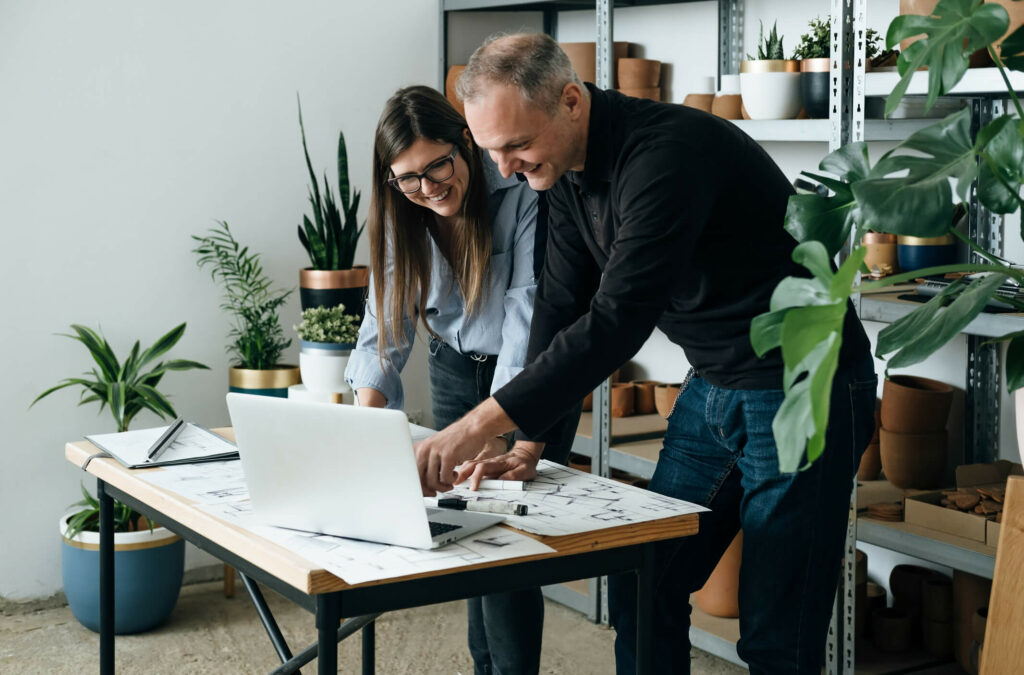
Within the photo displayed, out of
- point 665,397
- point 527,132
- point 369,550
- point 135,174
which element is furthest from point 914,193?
point 135,174

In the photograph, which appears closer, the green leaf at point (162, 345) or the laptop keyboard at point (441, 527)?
the laptop keyboard at point (441, 527)

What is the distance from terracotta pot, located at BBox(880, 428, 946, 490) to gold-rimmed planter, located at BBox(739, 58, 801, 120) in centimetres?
84

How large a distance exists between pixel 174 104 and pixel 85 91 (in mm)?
272

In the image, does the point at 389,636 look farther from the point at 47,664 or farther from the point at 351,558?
the point at 351,558

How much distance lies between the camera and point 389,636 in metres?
3.41

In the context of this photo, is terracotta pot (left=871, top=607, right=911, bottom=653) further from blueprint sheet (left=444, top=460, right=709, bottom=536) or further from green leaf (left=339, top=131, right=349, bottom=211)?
green leaf (left=339, top=131, right=349, bottom=211)

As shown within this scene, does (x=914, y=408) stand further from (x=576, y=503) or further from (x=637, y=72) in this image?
(x=637, y=72)

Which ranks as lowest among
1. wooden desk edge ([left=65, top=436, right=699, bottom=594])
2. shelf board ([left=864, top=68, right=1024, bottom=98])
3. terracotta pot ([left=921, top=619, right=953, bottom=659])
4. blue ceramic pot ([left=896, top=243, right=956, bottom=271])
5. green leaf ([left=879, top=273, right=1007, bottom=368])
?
terracotta pot ([left=921, top=619, right=953, bottom=659])

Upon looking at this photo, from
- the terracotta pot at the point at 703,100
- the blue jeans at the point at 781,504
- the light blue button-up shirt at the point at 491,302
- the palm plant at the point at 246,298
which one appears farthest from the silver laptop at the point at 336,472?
the palm plant at the point at 246,298

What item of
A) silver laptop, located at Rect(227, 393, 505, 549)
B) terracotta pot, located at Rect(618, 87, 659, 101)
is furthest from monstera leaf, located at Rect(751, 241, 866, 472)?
terracotta pot, located at Rect(618, 87, 659, 101)

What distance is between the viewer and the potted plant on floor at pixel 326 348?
349 centimetres

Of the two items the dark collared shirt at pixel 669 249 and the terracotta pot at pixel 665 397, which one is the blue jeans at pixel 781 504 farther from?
the terracotta pot at pixel 665 397

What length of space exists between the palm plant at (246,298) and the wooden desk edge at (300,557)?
1.64 m

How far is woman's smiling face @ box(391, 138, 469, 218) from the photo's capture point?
221cm
